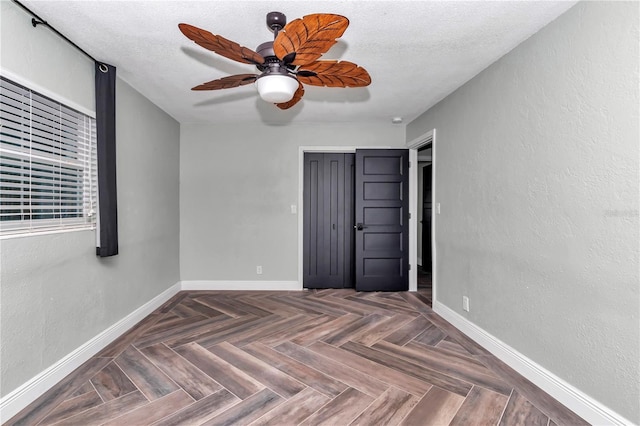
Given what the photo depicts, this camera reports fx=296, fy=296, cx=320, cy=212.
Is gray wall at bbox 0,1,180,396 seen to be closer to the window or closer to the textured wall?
the textured wall

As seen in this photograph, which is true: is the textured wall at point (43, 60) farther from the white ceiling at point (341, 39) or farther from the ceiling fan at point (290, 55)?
the ceiling fan at point (290, 55)

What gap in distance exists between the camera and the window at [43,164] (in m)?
1.79

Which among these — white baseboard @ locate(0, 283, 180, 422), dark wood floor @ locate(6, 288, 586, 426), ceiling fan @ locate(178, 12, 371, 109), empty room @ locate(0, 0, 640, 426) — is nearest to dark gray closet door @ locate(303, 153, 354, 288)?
empty room @ locate(0, 0, 640, 426)

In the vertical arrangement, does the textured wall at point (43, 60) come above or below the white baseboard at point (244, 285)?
above

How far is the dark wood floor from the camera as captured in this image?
174 cm

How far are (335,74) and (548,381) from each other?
7.95ft

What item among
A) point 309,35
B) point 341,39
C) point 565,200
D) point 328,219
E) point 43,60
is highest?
point 341,39

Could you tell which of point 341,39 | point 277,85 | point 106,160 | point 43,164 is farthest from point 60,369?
point 341,39

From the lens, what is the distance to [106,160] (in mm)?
2494

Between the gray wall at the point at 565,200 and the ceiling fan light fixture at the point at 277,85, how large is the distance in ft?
5.59

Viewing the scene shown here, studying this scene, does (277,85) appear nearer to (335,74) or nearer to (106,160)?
(335,74)

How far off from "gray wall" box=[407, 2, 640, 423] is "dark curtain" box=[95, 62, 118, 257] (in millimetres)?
3247

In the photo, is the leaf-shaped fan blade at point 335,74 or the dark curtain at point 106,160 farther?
the dark curtain at point 106,160

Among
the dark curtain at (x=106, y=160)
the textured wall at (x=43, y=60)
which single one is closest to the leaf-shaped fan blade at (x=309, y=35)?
the textured wall at (x=43, y=60)
